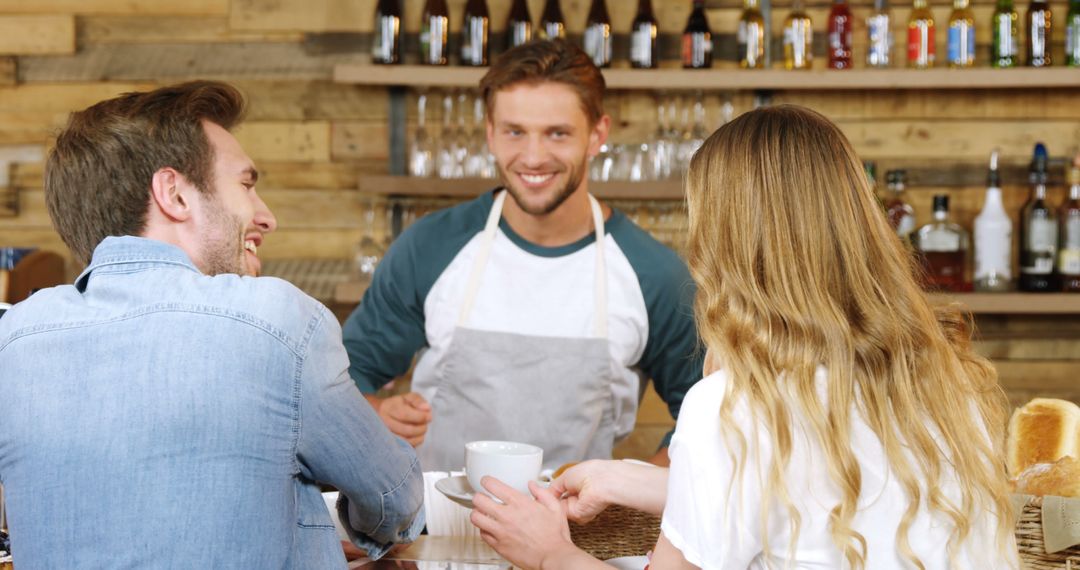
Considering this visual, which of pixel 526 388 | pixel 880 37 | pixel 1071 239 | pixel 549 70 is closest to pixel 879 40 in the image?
pixel 880 37

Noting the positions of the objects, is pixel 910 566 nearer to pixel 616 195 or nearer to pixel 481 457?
pixel 481 457

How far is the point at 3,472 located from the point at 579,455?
1.13m

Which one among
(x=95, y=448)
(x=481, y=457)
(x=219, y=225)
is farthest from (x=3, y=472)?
(x=481, y=457)

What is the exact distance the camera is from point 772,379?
0.99m

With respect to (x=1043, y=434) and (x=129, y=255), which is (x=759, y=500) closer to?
(x=129, y=255)

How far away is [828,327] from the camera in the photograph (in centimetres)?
100

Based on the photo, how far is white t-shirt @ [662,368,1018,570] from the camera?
97cm

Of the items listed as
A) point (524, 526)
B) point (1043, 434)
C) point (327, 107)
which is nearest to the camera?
point (524, 526)

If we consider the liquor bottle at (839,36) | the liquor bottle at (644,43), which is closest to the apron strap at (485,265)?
the liquor bottle at (644,43)

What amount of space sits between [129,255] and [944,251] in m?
2.33

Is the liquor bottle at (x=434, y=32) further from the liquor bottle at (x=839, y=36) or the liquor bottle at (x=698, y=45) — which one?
the liquor bottle at (x=839, y=36)

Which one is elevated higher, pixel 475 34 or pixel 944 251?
pixel 475 34

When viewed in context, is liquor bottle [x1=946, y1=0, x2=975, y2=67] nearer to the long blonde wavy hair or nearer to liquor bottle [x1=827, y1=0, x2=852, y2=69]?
liquor bottle [x1=827, y1=0, x2=852, y2=69]

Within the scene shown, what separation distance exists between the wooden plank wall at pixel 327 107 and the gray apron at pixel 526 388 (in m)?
1.08
